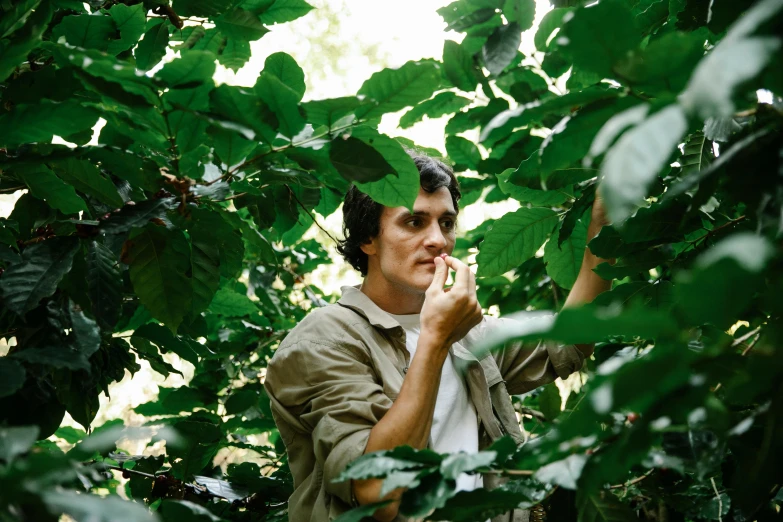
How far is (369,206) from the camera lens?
1.79 meters

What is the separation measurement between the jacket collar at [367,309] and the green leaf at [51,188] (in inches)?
28.8

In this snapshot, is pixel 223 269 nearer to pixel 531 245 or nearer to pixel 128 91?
pixel 128 91

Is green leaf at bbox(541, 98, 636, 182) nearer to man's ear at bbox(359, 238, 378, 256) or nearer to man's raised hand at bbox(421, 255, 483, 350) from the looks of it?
man's raised hand at bbox(421, 255, 483, 350)

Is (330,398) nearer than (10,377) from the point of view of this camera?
No

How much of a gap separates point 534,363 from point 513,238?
46 centimetres

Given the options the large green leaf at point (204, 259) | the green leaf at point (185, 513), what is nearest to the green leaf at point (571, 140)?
the green leaf at point (185, 513)

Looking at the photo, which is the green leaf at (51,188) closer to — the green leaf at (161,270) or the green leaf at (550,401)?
the green leaf at (161,270)

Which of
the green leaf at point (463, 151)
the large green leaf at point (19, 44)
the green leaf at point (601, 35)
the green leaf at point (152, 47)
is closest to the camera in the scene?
the green leaf at point (601, 35)

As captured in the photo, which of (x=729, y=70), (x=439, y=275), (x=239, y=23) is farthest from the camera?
(x=439, y=275)

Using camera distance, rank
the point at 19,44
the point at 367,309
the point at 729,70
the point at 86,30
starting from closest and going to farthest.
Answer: the point at 729,70
the point at 19,44
the point at 86,30
the point at 367,309

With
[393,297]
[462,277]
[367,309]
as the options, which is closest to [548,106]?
[462,277]

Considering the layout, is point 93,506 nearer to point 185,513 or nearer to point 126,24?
point 185,513

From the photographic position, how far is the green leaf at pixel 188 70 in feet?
2.58

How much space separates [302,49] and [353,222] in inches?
170
